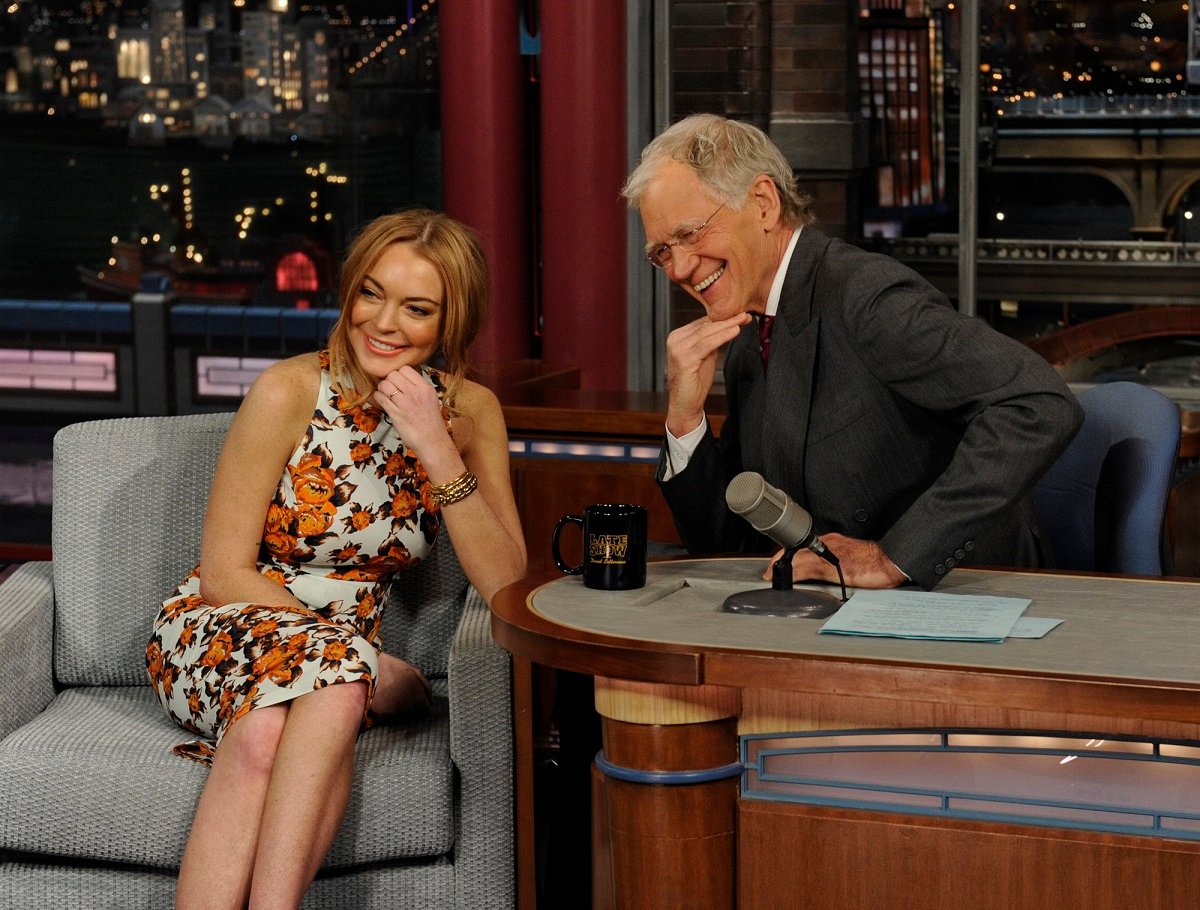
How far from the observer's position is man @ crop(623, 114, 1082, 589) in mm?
2078

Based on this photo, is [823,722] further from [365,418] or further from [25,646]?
[25,646]

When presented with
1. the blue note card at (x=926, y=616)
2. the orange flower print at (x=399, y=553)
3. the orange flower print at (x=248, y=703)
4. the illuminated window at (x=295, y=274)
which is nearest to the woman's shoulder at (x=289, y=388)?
the orange flower print at (x=399, y=553)

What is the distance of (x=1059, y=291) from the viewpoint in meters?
5.76

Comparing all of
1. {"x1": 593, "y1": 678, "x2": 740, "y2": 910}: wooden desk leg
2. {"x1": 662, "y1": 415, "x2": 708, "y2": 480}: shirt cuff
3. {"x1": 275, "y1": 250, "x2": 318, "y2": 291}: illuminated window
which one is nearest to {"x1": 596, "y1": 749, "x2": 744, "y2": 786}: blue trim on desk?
{"x1": 593, "y1": 678, "x2": 740, "y2": 910}: wooden desk leg

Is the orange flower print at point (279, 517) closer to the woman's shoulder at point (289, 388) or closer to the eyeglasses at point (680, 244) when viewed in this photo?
the woman's shoulder at point (289, 388)

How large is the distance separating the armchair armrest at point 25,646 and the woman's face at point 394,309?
0.71 m

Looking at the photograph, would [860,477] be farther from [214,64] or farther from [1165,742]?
[214,64]

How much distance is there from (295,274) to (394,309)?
7.17 meters

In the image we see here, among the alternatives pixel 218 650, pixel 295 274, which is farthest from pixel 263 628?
pixel 295 274

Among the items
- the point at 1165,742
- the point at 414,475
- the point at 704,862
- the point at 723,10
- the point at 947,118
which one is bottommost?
the point at 704,862

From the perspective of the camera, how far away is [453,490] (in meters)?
2.41

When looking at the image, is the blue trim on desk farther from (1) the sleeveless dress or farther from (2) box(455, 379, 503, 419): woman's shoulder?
(2) box(455, 379, 503, 419): woman's shoulder

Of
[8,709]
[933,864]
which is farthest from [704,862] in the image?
[8,709]

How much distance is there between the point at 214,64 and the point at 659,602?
7.11 meters
